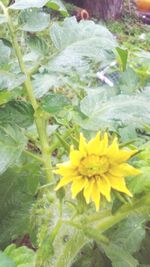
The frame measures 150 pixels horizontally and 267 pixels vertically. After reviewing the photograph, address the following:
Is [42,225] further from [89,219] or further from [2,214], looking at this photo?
[2,214]

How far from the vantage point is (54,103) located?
0.84 metres

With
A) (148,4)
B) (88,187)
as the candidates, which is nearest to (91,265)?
(88,187)

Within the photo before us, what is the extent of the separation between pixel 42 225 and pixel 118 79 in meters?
0.31

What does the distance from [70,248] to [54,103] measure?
0.20 meters

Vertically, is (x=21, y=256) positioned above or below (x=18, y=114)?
below

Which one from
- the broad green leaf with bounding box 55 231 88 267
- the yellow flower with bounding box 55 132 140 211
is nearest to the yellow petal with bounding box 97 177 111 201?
the yellow flower with bounding box 55 132 140 211

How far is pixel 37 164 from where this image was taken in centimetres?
92

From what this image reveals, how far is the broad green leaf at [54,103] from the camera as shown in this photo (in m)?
0.83

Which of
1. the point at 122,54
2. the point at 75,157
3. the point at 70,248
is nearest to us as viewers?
the point at 75,157

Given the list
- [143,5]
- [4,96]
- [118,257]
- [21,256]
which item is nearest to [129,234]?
[118,257]

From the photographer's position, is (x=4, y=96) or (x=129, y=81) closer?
(x=4, y=96)

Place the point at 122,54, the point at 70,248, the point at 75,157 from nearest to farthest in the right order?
the point at 75,157, the point at 70,248, the point at 122,54

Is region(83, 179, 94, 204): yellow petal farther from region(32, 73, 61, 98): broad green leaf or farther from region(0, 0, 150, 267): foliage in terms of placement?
region(32, 73, 61, 98): broad green leaf

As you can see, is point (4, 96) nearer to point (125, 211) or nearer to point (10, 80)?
point (10, 80)
